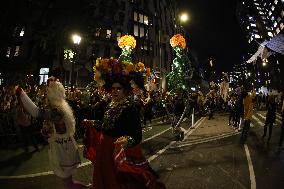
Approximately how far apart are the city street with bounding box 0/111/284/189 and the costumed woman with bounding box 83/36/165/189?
259cm

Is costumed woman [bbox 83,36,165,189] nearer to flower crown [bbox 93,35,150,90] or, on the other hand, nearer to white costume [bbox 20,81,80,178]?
flower crown [bbox 93,35,150,90]

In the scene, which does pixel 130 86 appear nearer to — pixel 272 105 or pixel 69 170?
pixel 69 170

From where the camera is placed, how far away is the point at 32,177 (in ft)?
24.9

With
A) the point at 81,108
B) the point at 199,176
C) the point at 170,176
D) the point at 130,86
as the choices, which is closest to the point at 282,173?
the point at 199,176

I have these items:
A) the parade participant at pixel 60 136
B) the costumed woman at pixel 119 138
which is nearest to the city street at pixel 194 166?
the parade participant at pixel 60 136

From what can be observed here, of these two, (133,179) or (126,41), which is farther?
(126,41)

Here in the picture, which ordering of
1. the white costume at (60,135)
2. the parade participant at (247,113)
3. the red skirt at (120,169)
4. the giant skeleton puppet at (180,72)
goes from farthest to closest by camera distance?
the giant skeleton puppet at (180,72) → the parade participant at (247,113) → the white costume at (60,135) → the red skirt at (120,169)

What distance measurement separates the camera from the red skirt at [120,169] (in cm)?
413

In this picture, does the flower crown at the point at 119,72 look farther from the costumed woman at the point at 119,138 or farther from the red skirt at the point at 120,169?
the red skirt at the point at 120,169

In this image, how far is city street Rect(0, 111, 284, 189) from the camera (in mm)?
7102

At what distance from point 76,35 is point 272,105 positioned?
1002 cm

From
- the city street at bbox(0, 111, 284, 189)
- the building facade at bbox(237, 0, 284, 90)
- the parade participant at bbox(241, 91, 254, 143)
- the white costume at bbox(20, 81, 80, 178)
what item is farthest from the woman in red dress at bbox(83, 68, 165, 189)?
the building facade at bbox(237, 0, 284, 90)

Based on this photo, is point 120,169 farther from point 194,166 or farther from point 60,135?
point 194,166

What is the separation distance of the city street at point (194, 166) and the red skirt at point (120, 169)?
2692mm
